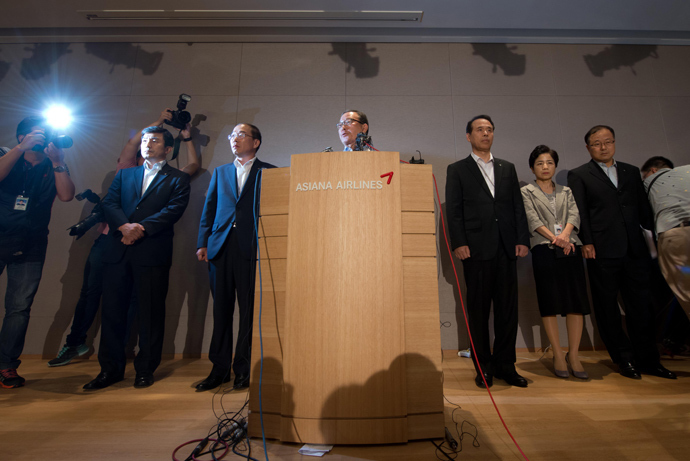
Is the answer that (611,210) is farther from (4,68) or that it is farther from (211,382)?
(4,68)

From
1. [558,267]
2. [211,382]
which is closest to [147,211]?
[211,382]

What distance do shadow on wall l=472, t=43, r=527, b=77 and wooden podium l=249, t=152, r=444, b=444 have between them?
9.92 ft

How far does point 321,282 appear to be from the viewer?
1.43 m

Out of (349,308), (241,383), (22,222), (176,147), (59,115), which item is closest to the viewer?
(349,308)

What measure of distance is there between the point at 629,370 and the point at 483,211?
4.84 ft

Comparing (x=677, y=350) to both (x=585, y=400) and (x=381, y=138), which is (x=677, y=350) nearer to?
(x=585, y=400)

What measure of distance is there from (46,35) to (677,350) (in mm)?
6877

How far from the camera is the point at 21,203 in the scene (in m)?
2.58

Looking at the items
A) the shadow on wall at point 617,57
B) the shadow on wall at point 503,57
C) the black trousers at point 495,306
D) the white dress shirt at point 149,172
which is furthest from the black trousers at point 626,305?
the white dress shirt at point 149,172

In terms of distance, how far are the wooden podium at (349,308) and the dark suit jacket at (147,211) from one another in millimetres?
1346

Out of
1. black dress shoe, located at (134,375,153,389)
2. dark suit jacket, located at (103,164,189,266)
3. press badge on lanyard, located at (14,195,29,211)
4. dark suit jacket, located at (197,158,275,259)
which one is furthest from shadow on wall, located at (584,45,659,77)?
press badge on lanyard, located at (14,195,29,211)

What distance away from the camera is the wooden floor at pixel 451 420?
140 centimetres

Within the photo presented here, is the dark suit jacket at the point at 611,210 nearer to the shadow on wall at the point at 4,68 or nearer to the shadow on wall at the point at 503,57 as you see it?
the shadow on wall at the point at 503,57

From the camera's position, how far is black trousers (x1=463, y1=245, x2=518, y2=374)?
236cm
